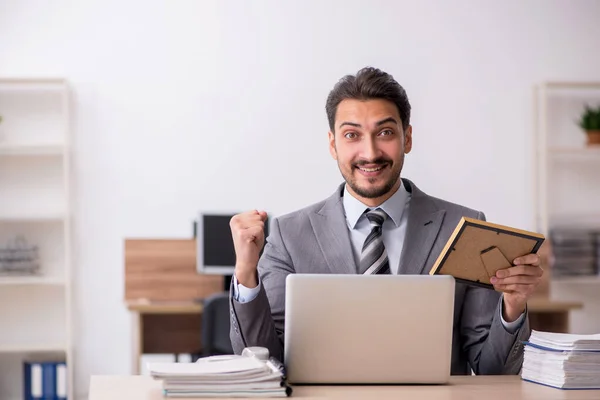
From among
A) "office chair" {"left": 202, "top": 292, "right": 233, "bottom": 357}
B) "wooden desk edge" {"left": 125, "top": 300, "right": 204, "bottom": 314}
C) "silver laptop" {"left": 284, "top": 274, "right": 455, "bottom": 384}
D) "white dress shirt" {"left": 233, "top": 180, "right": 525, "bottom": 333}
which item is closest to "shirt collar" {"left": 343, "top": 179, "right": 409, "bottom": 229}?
"white dress shirt" {"left": 233, "top": 180, "right": 525, "bottom": 333}

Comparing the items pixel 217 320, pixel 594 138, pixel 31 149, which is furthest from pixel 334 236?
pixel 594 138

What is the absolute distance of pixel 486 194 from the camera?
582 centimetres

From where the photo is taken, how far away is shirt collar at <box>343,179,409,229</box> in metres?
2.39

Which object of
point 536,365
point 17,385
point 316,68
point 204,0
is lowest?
point 17,385

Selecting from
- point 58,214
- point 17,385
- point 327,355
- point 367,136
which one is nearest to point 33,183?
point 58,214

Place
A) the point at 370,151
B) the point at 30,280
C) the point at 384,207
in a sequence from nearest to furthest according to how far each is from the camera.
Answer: the point at 370,151
the point at 384,207
the point at 30,280

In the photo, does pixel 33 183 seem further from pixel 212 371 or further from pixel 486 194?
pixel 212 371

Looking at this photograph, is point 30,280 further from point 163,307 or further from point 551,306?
point 551,306

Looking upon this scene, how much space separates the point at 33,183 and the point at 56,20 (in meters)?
1.03

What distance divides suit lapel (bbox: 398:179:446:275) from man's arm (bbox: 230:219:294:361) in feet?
1.01

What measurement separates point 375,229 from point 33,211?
3.65 m

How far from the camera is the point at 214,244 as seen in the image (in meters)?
5.05

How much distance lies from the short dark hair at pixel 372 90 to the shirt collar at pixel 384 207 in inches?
7.5

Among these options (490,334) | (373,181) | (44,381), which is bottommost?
(44,381)
